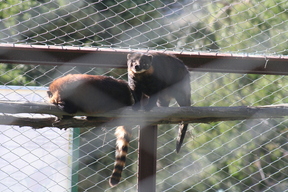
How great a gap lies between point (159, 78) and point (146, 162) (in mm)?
821

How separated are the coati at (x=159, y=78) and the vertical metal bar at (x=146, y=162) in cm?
56

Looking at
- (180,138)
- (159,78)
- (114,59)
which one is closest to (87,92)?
(114,59)

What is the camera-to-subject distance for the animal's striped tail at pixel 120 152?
263cm

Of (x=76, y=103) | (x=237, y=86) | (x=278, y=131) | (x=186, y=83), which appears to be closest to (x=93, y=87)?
(x=76, y=103)

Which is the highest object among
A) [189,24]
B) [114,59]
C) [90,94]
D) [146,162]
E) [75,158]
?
[114,59]

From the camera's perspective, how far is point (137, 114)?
2.23 m

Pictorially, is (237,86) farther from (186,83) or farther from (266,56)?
(266,56)

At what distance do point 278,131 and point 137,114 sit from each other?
2.69 meters

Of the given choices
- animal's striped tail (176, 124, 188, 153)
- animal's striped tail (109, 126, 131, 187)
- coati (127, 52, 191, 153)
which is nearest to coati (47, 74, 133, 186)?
animal's striped tail (109, 126, 131, 187)

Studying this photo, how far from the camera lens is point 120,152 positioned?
282 cm

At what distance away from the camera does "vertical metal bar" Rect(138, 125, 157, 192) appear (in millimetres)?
2400

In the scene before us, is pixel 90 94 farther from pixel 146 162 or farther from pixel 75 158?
pixel 146 162

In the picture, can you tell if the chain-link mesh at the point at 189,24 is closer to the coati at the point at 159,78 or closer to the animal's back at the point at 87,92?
the coati at the point at 159,78

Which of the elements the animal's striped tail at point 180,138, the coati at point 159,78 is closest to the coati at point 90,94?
the coati at point 159,78
